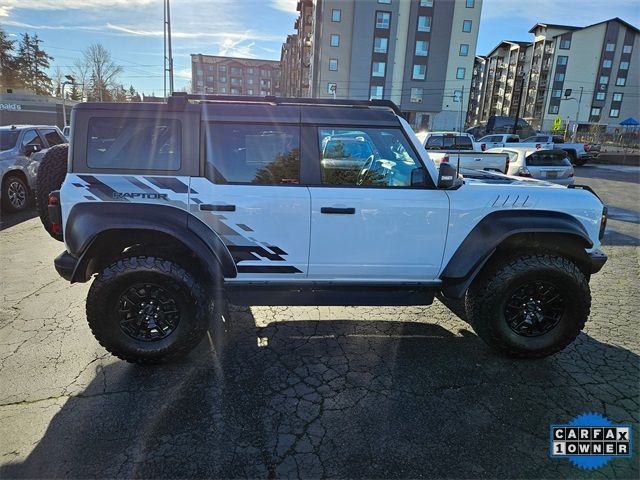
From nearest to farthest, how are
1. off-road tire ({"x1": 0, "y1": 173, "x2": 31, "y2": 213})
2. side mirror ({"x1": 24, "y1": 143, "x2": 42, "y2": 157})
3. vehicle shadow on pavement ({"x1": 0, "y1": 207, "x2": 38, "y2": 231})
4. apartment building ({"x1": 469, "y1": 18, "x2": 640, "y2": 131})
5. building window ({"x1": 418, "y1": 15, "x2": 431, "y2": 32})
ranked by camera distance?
vehicle shadow on pavement ({"x1": 0, "y1": 207, "x2": 38, "y2": 231}), off-road tire ({"x1": 0, "y1": 173, "x2": 31, "y2": 213}), side mirror ({"x1": 24, "y1": 143, "x2": 42, "y2": 157}), building window ({"x1": 418, "y1": 15, "x2": 431, "y2": 32}), apartment building ({"x1": 469, "y1": 18, "x2": 640, "y2": 131})

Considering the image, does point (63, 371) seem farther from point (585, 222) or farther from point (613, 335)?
point (613, 335)

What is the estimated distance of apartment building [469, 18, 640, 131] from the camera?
66.2 metres

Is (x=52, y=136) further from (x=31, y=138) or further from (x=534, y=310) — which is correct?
(x=534, y=310)

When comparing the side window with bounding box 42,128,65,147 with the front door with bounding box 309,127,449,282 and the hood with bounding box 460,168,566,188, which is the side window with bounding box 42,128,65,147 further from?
the hood with bounding box 460,168,566,188

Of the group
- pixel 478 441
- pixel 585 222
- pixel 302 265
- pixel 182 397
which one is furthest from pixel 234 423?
pixel 585 222

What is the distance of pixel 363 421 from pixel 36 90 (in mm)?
77921

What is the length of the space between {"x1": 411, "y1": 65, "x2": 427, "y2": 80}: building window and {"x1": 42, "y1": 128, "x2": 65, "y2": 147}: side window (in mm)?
47126

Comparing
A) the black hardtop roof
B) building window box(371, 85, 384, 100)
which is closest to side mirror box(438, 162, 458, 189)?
the black hardtop roof

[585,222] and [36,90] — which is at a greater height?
[36,90]

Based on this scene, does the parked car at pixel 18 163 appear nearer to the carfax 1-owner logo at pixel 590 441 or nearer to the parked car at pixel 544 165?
the carfax 1-owner logo at pixel 590 441

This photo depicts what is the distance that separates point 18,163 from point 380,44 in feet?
157

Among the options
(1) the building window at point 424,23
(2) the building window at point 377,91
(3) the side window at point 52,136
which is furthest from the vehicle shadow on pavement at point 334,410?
(1) the building window at point 424,23

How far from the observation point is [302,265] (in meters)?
3.26

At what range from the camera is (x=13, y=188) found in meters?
8.37
